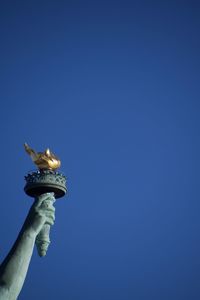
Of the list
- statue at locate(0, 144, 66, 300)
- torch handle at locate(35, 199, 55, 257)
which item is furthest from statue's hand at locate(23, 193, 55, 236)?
torch handle at locate(35, 199, 55, 257)

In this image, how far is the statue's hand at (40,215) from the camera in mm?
10117

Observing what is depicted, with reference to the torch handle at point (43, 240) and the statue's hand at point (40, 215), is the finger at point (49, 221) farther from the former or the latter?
the torch handle at point (43, 240)

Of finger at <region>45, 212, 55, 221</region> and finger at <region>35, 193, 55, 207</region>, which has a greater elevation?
finger at <region>35, 193, 55, 207</region>

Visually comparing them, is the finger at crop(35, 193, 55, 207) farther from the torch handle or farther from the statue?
the torch handle

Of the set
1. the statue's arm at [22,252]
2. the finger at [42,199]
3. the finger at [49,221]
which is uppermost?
the finger at [42,199]

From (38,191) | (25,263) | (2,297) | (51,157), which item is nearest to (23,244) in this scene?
(25,263)

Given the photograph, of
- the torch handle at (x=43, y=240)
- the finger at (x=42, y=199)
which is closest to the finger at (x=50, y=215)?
the torch handle at (x=43, y=240)

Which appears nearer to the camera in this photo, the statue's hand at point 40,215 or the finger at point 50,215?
the statue's hand at point 40,215

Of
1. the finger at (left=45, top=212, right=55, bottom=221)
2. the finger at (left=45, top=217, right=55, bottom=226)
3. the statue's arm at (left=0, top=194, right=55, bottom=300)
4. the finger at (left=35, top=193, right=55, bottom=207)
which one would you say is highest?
the finger at (left=35, top=193, right=55, bottom=207)

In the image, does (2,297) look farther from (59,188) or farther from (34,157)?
(34,157)

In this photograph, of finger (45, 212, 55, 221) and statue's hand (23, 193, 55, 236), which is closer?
statue's hand (23, 193, 55, 236)

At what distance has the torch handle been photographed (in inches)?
422

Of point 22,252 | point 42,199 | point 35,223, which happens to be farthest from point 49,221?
point 22,252

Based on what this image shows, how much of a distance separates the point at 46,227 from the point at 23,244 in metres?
1.14
